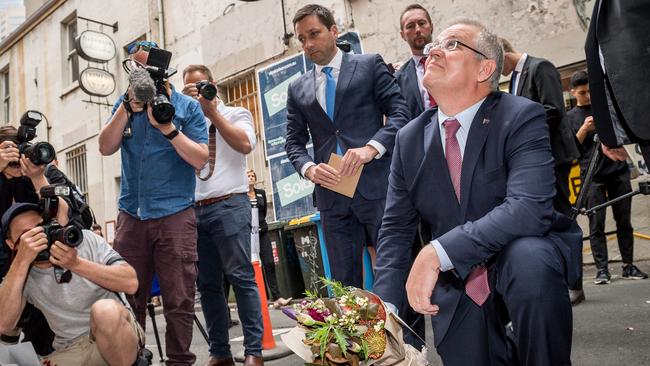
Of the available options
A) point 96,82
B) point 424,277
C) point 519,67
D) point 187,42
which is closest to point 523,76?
A: point 519,67

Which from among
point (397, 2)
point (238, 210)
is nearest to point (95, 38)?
point (397, 2)

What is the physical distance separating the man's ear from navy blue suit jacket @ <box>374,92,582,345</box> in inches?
2.7

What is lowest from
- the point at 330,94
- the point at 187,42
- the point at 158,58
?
the point at 330,94

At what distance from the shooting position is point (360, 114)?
2945 millimetres

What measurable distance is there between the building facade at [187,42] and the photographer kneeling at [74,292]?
5845 millimetres

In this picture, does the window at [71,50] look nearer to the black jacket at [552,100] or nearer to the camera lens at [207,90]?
the camera lens at [207,90]

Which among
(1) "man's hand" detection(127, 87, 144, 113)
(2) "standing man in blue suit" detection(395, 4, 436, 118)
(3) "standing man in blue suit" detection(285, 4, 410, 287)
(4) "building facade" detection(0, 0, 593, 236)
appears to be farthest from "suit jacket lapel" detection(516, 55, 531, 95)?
(4) "building facade" detection(0, 0, 593, 236)

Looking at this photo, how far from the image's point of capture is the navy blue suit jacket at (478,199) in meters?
1.62

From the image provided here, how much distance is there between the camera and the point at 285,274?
7.32 m

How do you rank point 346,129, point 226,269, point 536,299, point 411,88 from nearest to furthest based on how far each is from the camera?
point 536,299
point 346,129
point 226,269
point 411,88

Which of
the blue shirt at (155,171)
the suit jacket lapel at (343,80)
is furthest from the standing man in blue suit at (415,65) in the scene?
the blue shirt at (155,171)

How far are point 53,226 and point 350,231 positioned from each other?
1.42 meters

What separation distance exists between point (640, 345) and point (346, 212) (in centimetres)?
168

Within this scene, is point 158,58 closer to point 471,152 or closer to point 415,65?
point 415,65
